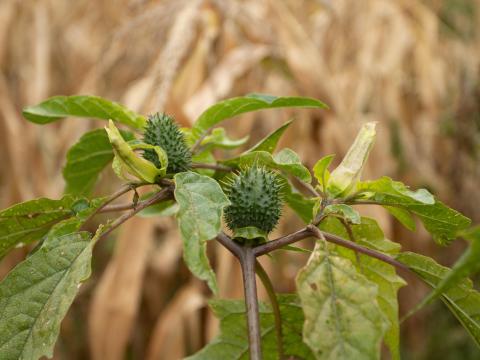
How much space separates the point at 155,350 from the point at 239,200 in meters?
1.45

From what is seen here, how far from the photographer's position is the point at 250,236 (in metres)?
0.51

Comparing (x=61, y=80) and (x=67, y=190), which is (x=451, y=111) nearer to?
(x=61, y=80)

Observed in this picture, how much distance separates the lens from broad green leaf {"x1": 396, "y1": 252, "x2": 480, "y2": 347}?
53cm

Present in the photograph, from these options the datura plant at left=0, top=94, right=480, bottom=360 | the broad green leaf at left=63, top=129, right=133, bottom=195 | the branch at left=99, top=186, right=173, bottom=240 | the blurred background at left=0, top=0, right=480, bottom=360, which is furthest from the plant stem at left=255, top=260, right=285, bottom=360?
the blurred background at left=0, top=0, right=480, bottom=360

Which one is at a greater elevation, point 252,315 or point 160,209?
point 160,209

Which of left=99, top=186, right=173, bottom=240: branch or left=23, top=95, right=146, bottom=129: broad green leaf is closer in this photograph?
left=99, top=186, right=173, bottom=240: branch

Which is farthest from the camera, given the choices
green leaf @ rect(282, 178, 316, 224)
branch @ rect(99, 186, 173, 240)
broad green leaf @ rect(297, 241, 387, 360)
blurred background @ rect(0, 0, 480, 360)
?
blurred background @ rect(0, 0, 480, 360)

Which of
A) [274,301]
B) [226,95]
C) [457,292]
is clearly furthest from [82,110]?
[226,95]

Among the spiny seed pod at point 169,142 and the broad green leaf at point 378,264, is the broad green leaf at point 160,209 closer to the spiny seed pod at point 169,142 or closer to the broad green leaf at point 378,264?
the spiny seed pod at point 169,142

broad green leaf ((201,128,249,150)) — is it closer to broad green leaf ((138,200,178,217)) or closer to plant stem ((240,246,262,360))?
broad green leaf ((138,200,178,217))

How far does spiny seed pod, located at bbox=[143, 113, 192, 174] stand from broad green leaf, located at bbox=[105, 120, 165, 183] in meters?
0.05

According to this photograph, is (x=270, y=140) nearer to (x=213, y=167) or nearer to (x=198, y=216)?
(x=213, y=167)

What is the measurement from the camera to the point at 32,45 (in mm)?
2312

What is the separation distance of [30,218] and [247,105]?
9.6 inches
